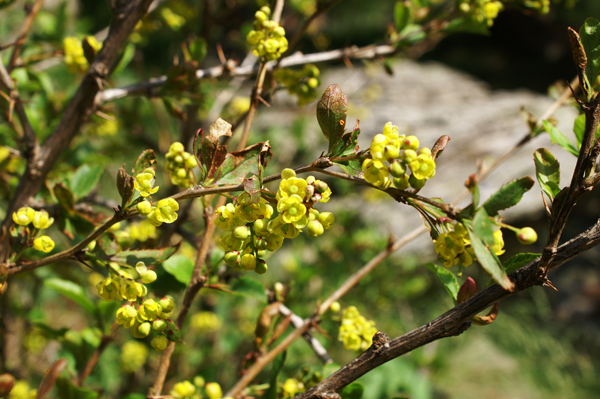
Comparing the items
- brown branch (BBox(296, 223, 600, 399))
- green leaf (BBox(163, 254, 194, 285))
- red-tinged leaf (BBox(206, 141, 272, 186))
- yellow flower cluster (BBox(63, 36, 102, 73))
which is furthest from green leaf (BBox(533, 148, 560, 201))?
yellow flower cluster (BBox(63, 36, 102, 73))

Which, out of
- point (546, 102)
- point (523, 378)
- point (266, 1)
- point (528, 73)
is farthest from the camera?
point (528, 73)

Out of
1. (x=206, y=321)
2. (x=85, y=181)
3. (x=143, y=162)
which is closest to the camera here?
(x=143, y=162)

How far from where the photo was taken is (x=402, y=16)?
934mm

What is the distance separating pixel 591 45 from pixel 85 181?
0.80 meters

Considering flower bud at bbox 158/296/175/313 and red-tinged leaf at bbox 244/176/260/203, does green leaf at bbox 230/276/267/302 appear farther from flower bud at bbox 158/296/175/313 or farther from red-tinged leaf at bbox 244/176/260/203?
red-tinged leaf at bbox 244/176/260/203

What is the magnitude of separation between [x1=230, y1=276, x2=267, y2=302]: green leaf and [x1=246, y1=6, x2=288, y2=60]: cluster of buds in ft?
1.13

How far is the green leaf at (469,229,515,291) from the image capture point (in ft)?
1.04

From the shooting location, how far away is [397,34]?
95 centimetres

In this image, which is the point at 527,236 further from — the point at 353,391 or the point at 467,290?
the point at 353,391

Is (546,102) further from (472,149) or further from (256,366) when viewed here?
(256,366)

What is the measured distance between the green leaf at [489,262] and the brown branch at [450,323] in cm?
4

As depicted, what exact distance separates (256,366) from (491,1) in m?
0.88

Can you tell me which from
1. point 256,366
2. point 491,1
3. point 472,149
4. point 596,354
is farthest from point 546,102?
point 256,366

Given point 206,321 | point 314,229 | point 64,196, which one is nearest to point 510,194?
point 314,229
